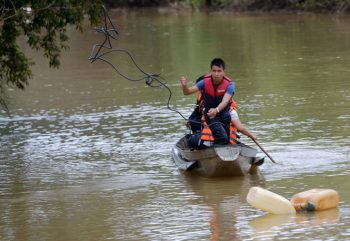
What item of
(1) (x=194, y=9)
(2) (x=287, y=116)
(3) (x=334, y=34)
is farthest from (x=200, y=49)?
(1) (x=194, y=9)

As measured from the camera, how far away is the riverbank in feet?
172

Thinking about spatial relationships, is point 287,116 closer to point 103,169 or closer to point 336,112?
point 336,112

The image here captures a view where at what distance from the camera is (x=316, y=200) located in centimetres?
1146

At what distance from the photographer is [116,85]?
1006 inches

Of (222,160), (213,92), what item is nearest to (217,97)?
(213,92)

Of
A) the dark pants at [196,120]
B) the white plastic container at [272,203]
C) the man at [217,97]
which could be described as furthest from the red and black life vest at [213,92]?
the white plastic container at [272,203]

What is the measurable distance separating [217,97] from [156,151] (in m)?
2.85

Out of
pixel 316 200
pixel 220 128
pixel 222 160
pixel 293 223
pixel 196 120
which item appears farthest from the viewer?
pixel 196 120

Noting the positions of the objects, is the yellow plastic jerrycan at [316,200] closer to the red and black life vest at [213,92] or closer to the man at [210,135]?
the man at [210,135]

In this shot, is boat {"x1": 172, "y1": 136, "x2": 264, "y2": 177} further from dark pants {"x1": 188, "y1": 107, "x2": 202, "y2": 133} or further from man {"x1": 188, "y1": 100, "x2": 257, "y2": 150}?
dark pants {"x1": 188, "y1": 107, "x2": 202, "y2": 133}

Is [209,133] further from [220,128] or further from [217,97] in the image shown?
[217,97]

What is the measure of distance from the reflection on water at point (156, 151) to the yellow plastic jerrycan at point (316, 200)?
0.11 meters

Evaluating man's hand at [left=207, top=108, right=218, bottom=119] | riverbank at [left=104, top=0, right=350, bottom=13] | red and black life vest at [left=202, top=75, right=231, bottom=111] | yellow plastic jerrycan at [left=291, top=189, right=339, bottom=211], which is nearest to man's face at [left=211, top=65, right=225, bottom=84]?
red and black life vest at [left=202, top=75, right=231, bottom=111]

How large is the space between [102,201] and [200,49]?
2239 cm
